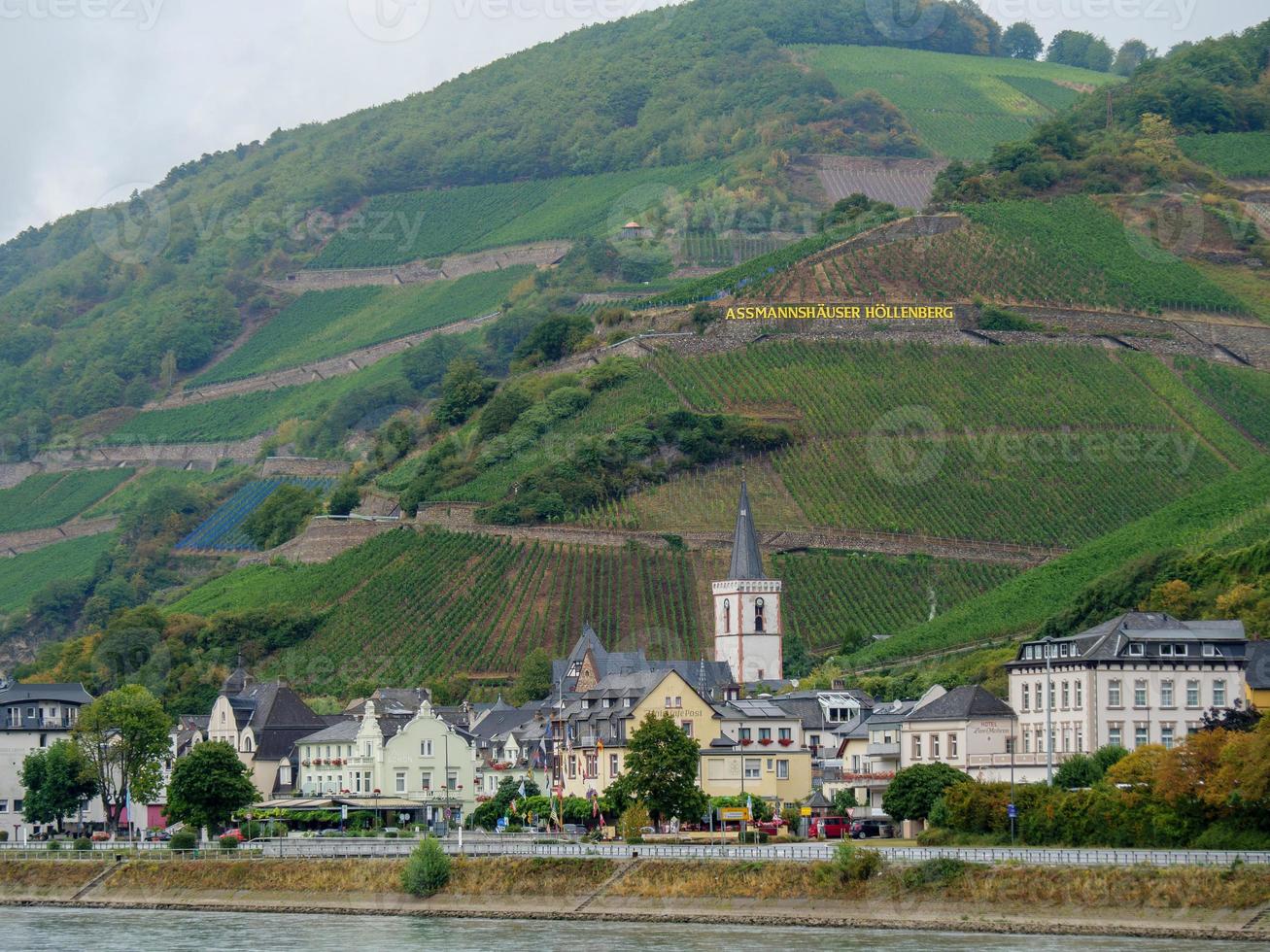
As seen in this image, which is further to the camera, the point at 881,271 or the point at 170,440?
the point at 170,440

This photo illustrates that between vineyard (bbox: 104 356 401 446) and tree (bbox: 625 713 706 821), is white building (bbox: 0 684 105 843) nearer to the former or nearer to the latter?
tree (bbox: 625 713 706 821)

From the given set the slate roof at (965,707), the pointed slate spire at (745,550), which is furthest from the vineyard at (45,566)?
the slate roof at (965,707)

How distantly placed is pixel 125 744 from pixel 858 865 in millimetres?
31965

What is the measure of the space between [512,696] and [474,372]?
44958 mm

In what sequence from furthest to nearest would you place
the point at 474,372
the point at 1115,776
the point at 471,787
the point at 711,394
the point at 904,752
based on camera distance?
the point at 474,372, the point at 711,394, the point at 471,787, the point at 904,752, the point at 1115,776

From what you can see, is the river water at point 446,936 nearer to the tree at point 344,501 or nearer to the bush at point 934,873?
the bush at point 934,873

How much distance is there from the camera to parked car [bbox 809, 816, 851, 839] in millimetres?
66938

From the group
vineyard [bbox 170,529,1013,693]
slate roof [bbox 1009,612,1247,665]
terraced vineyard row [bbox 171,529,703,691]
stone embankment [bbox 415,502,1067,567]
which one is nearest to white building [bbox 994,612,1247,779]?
slate roof [bbox 1009,612,1247,665]

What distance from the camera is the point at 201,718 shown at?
9762 centimetres

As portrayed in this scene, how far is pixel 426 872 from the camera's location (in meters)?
60.4

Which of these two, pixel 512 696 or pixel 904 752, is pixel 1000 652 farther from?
pixel 512 696

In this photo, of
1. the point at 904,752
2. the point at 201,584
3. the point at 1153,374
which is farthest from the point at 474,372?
the point at 904,752

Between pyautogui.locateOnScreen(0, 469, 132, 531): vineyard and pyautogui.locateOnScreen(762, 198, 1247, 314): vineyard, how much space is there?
65571mm

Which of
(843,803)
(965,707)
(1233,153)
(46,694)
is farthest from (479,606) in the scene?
(1233,153)
